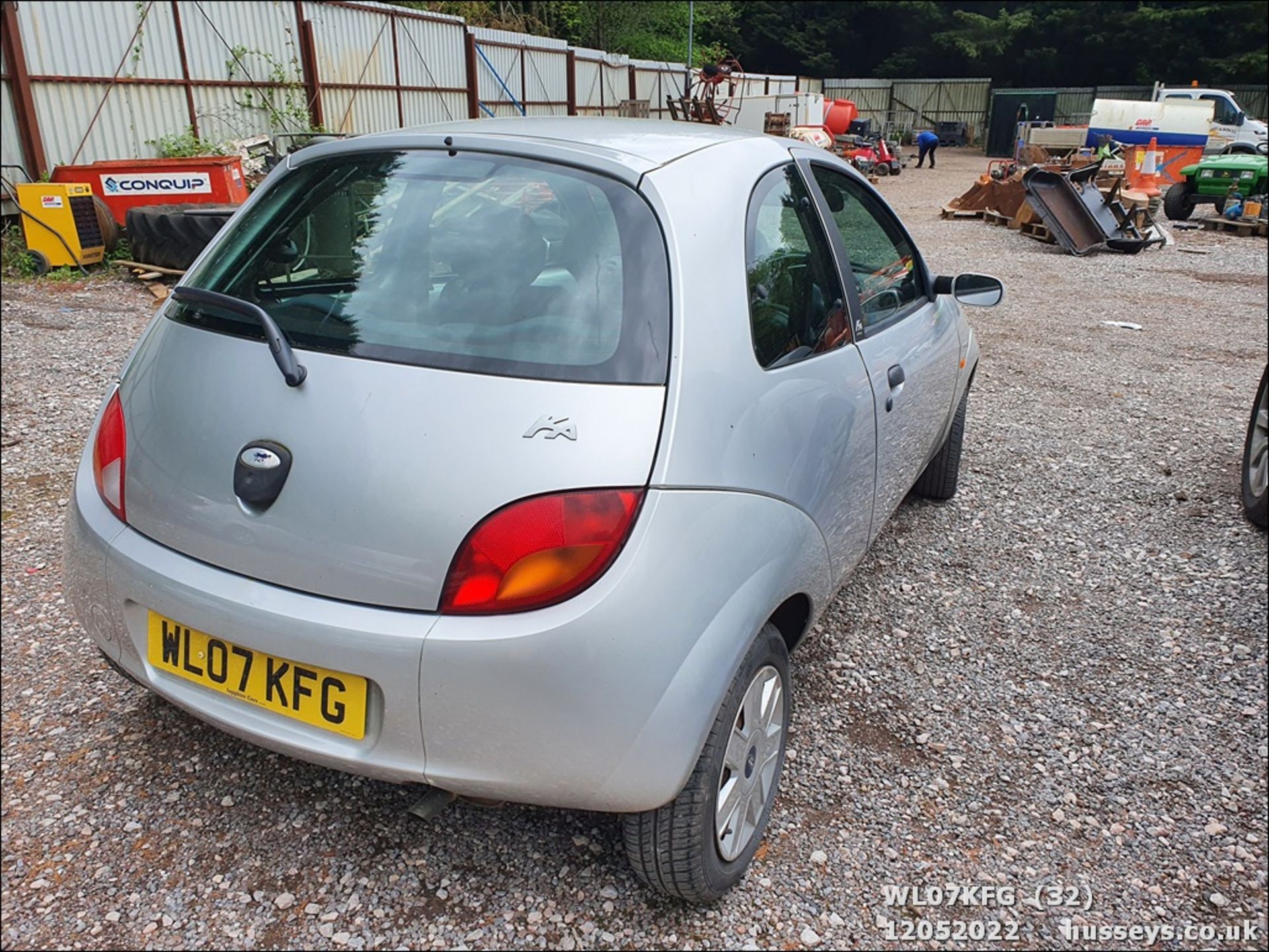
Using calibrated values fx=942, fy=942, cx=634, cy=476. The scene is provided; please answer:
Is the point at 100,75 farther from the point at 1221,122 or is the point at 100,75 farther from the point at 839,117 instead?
the point at 839,117

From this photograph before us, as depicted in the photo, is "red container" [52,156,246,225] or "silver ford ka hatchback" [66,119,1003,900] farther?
"red container" [52,156,246,225]

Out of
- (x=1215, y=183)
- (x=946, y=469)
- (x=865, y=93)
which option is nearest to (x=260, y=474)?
(x=946, y=469)

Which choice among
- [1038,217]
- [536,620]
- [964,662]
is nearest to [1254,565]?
[964,662]

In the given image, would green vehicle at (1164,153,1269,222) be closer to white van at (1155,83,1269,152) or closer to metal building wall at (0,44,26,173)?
white van at (1155,83,1269,152)

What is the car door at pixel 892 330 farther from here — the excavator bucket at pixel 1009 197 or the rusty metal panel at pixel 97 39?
the excavator bucket at pixel 1009 197

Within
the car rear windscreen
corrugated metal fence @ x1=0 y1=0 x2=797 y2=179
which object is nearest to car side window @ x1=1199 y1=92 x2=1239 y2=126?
corrugated metal fence @ x1=0 y1=0 x2=797 y2=179

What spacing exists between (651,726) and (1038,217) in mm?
14004

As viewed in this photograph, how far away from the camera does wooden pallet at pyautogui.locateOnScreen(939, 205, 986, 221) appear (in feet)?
53.7

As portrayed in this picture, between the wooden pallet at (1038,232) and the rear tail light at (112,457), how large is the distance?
13444 mm

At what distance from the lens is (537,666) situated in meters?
1.70

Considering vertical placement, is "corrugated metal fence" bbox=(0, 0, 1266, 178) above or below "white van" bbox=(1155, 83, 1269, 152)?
Result: above

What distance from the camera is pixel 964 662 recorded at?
3.27m

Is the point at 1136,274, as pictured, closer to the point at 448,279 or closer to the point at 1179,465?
the point at 1179,465

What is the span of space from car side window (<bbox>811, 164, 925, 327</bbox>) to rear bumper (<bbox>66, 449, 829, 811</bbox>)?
1.36 metres
